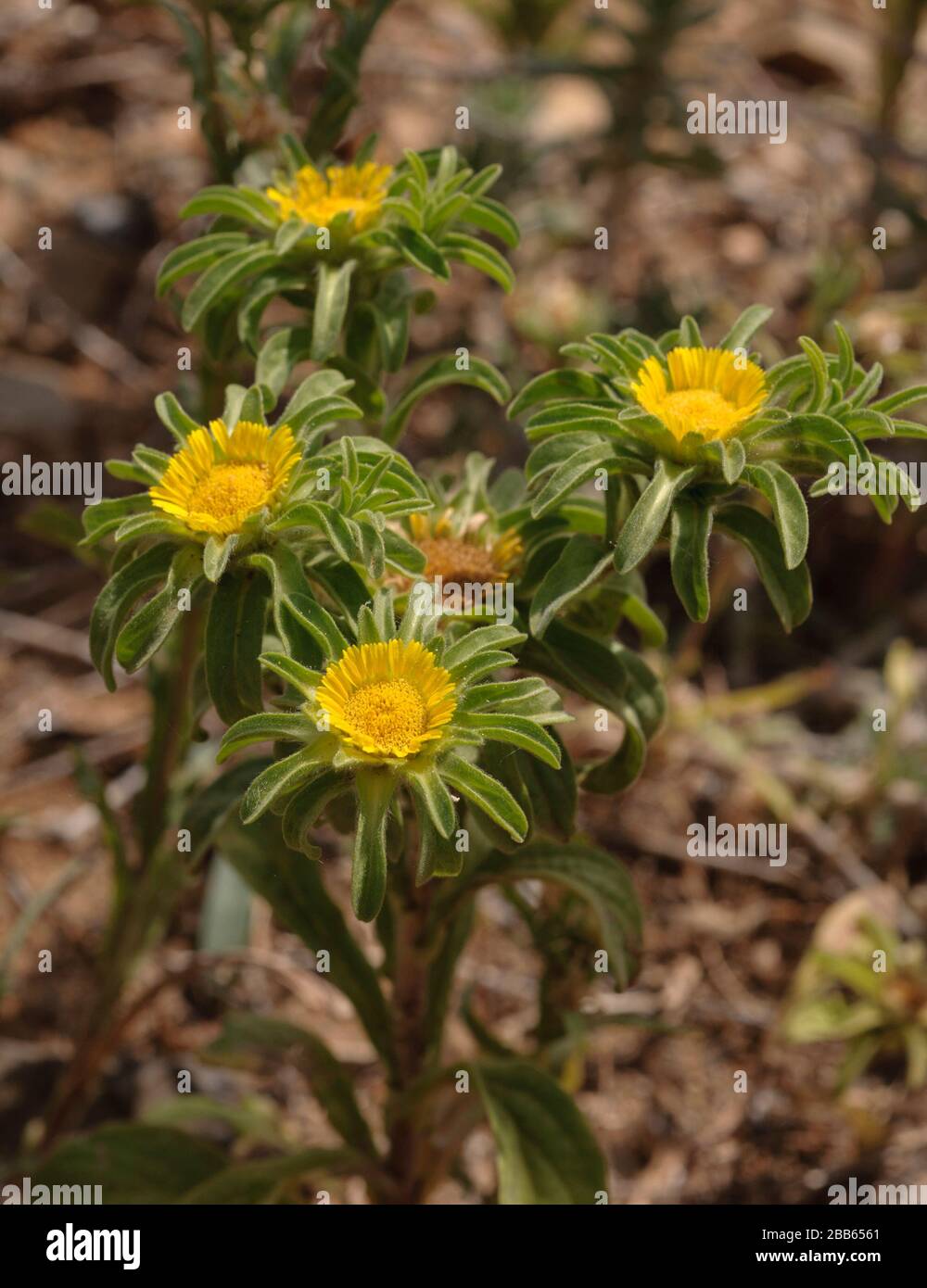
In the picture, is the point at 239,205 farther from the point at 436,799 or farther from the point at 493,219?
the point at 436,799

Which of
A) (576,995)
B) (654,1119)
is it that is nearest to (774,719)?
(654,1119)

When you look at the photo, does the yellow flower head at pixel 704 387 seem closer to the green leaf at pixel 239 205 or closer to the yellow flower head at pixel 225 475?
the yellow flower head at pixel 225 475

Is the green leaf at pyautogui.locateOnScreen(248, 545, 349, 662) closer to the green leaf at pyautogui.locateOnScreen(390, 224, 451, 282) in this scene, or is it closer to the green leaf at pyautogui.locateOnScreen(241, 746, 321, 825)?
Answer: the green leaf at pyautogui.locateOnScreen(241, 746, 321, 825)

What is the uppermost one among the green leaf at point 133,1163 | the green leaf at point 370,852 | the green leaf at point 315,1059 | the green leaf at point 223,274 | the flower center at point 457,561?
the green leaf at point 223,274

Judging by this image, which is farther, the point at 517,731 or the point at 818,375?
the point at 818,375

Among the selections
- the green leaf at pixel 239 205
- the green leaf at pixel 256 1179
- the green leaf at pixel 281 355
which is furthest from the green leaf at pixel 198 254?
the green leaf at pixel 256 1179

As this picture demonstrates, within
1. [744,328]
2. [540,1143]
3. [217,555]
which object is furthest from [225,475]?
[540,1143]

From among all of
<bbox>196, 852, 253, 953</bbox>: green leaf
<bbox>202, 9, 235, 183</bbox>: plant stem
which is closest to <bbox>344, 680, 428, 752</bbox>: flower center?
<bbox>202, 9, 235, 183</bbox>: plant stem
